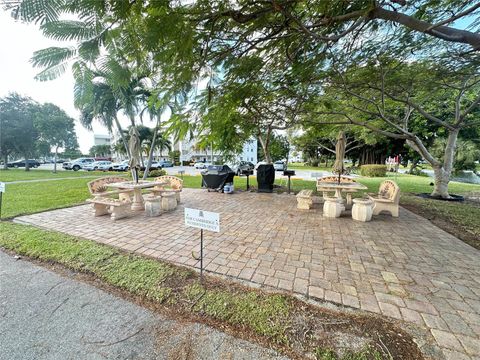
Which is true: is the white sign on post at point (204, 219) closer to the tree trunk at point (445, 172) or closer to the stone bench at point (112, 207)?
the stone bench at point (112, 207)

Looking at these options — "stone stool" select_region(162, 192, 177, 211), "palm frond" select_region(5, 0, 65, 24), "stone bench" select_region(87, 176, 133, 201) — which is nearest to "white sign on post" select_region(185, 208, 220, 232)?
"palm frond" select_region(5, 0, 65, 24)

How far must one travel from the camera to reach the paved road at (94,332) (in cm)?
156

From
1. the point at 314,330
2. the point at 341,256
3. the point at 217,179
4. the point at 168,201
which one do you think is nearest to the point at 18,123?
the point at 217,179

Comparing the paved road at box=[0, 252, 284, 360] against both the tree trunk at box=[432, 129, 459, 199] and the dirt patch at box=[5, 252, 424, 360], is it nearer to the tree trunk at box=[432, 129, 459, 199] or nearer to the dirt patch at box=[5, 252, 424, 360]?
the dirt patch at box=[5, 252, 424, 360]

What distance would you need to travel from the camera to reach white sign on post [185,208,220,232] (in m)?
2.29

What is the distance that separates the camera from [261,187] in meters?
9.20

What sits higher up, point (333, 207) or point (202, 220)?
point (202, 220)

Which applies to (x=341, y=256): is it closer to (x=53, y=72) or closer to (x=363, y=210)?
(x=363, y=210)

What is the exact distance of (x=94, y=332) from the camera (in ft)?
5.76

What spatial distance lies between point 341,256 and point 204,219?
7.34 feet

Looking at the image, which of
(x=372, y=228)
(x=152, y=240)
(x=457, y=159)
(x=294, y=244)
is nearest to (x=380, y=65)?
(x=372, y=228)

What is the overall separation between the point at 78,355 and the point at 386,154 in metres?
34.1

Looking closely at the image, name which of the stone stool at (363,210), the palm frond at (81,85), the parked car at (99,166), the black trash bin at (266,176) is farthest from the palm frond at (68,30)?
the parked car at (99,166)

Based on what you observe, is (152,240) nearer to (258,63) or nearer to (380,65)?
(258,63)
